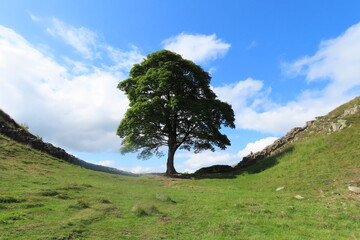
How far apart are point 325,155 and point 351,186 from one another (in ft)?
31.2

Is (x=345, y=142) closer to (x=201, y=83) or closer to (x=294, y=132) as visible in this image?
(x=294, y=132)

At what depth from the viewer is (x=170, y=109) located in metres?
39.5

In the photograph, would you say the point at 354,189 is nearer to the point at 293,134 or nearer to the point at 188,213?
the point at 188,213

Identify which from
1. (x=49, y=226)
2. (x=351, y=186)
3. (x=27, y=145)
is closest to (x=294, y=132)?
(x=351, y=186)

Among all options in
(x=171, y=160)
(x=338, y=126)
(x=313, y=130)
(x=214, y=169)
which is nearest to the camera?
(x=338, y=126)

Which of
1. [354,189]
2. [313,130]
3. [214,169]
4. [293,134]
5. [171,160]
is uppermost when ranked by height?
[313,130]

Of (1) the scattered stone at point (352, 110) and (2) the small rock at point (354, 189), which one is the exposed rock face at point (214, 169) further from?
(2) the small rock at point (354, 189)

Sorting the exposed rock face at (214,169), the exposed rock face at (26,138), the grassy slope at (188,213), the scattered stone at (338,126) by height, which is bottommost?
the grassy slope at (188,213)

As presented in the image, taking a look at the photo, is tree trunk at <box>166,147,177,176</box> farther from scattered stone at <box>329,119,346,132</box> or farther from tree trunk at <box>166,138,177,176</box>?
scattered stone at <box>329,119,346,132</box>

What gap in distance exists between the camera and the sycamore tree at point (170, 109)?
39.1 metres

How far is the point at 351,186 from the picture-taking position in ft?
59.4

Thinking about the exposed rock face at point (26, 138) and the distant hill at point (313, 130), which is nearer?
the distant hill at point (313, 130)

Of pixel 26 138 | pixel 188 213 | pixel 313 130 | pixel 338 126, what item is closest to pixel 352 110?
pixel 313 130

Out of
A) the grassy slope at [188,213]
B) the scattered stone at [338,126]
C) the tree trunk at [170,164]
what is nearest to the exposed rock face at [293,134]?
the scattered stone at [338,126]
